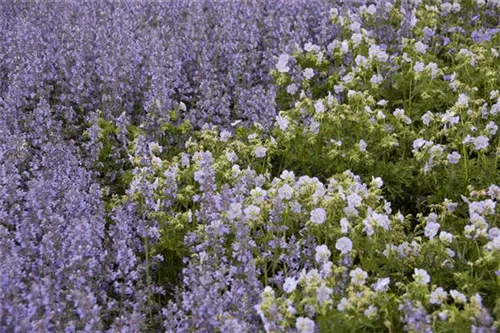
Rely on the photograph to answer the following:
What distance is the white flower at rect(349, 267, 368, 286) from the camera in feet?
9.21

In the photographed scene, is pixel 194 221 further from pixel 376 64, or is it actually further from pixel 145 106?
pixel 376 64

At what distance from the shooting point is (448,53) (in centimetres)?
486

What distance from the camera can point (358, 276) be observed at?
2820 millimetres

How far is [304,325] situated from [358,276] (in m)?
0.32

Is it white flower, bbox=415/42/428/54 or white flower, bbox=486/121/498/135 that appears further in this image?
white flower, bbox=415/42/428/54

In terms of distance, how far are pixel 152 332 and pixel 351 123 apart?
5.16 ft

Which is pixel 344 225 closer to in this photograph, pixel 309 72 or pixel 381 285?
pixel 381 285

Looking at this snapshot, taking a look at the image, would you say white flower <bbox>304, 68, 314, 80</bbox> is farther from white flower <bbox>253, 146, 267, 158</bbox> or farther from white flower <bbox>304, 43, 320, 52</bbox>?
white flower <bbox>253, 146, 267, 158</bbox>

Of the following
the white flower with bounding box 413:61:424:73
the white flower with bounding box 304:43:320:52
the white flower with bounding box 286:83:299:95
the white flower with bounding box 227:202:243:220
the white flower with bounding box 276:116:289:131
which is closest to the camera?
the white flower with bounding box 227:202:243:220

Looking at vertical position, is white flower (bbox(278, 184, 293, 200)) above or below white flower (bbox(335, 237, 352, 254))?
above

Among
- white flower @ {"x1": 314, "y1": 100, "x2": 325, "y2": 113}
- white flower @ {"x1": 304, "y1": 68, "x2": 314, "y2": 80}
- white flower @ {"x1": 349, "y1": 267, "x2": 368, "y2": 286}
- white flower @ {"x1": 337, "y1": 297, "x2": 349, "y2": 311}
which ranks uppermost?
white flower @ {"x1": 304, "y1": 68, "x2": 314, "y2": 80}

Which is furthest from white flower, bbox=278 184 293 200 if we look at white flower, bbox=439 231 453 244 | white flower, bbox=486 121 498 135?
white flower, bbox=486 121 498 135

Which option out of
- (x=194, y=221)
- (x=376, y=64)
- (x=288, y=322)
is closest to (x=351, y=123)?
(x=376, y=64)

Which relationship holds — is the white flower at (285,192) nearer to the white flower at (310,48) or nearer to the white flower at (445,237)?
the white flower at (445,237)
